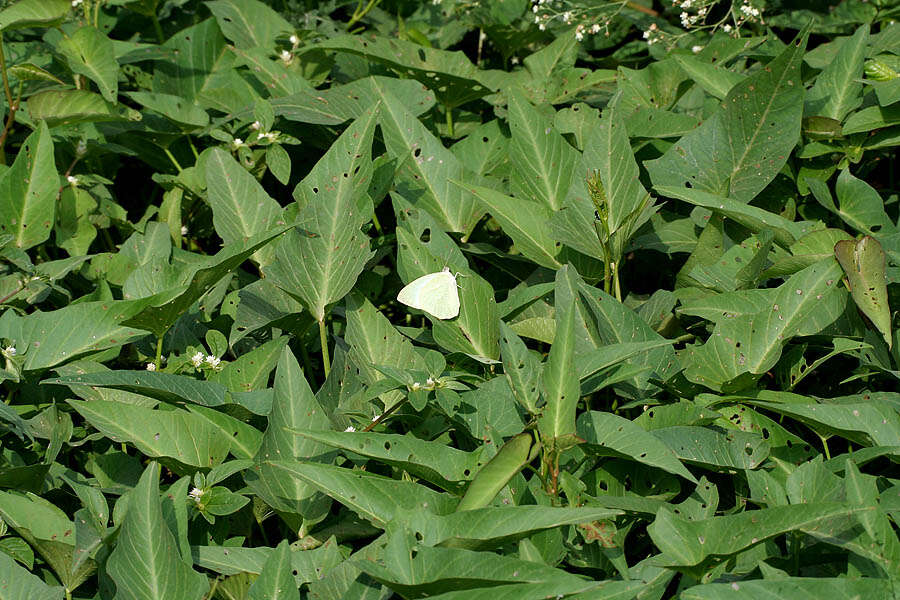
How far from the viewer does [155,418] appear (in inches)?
66.8

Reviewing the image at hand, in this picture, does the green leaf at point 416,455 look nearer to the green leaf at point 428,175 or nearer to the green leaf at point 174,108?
the green leaf at point 428,175

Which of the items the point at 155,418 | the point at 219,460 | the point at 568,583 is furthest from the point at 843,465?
the point at 155,418

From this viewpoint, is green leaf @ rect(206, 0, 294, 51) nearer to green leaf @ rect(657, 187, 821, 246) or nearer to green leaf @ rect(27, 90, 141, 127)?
green leaf @ rect(27, 90, 141, 127)

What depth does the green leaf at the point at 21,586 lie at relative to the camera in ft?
4.80

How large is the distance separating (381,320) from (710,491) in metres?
0.79

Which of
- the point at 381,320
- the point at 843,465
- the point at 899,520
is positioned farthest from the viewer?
the point at 381,320

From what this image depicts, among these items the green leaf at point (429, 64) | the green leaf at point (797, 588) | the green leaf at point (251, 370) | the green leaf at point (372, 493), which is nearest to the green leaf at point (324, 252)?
the green leaf at point (251, 370)

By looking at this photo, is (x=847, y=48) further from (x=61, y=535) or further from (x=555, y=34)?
(x=61, y=535)

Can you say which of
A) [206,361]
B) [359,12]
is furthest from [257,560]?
[359,12]

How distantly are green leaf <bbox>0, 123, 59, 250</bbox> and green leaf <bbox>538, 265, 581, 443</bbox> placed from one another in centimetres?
152

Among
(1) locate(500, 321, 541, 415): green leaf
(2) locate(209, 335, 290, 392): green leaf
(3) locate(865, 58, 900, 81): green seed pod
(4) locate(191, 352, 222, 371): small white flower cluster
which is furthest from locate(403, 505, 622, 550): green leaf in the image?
(3) locate(865, 58, 900, 81): green seed pod

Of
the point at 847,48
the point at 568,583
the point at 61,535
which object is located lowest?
the point at 61,535

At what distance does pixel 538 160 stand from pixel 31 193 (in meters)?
1.33

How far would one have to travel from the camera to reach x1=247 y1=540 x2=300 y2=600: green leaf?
1.35m
